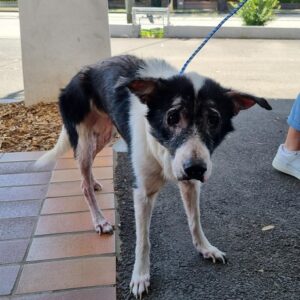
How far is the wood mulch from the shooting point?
14.5 feet

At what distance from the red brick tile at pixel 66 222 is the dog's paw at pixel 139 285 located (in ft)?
2.18

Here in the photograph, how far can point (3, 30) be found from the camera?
15383mm

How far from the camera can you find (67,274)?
2486 millimetres

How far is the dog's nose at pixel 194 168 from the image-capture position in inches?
77.9

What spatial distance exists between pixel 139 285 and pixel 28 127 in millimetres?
2948

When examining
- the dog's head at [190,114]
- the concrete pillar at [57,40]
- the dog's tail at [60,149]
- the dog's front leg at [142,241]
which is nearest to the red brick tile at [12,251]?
the dog's front leg at [142,241]

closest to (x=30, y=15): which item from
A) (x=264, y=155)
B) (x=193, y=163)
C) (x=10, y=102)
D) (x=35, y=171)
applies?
(x=10, y=102)

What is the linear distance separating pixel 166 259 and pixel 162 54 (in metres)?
8.56

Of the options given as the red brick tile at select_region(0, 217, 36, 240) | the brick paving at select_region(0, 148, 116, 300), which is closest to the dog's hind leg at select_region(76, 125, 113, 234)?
the brick paving at select_region(0, 148, 116, 300)

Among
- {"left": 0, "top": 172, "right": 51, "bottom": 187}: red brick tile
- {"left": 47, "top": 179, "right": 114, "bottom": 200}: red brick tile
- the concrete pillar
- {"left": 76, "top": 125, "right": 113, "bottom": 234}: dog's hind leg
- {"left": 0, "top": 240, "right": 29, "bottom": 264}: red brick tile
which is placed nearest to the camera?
{"left": 0, "top": 240, "right": 29, "bottom": 264}: red brick tile

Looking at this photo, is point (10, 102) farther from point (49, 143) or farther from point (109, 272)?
point (109, 272)

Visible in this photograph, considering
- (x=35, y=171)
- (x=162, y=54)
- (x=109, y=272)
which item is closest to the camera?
(x=109, y=272)

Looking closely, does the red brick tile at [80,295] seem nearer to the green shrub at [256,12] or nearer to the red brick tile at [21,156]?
the red brick tile at [21,156]

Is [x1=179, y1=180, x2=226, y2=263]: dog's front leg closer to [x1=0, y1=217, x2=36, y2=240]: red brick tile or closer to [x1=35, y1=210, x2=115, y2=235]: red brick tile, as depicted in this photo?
[x1=35, y1=210, x2=115, y2=235]: red brick tile
